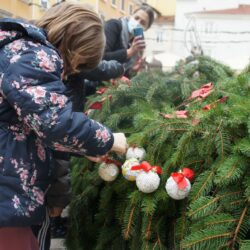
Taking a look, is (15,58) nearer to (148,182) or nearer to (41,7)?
(148,182)

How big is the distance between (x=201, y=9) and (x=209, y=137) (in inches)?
1244

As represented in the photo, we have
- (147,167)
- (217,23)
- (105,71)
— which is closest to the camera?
(147,167)

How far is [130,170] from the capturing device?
1642mm

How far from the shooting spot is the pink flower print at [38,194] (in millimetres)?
1517

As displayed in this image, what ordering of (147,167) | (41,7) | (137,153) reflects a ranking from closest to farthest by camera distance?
(147,167)
(137,153)
(41,7)

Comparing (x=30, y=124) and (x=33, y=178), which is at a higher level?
(x=30, y=124)

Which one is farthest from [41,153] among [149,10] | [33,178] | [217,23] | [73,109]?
[217,23]

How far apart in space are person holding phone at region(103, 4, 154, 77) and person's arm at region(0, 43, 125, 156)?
172cm

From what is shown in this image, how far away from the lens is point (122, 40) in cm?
323

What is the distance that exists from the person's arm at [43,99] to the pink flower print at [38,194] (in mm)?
188

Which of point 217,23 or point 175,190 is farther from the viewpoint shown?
point 217,23

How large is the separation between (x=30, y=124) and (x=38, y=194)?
0.28 meters

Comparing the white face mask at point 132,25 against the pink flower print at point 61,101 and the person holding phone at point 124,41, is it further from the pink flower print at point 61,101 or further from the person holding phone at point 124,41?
the pink flower print at point 61,101

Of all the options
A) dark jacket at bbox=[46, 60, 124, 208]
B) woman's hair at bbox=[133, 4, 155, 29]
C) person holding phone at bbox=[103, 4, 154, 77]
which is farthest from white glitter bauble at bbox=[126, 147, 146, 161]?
woman's hair at bbox=[133, 4, 155, 29]
